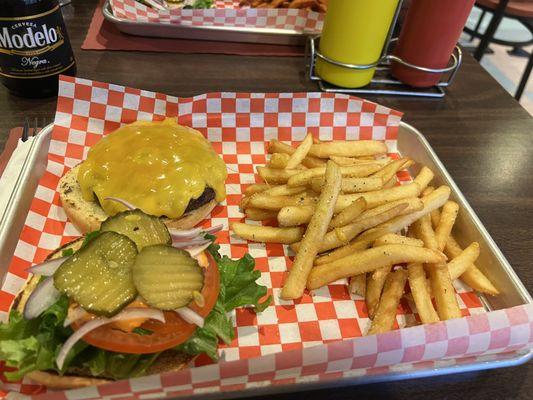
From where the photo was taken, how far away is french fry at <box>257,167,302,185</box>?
71.9 inches

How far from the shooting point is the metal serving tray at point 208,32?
289 cm

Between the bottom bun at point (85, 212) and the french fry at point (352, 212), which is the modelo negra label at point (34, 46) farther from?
the french fry at point (352, 212)

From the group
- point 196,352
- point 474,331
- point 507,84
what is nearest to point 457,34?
point 474,331

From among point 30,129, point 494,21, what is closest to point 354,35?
point 30,129

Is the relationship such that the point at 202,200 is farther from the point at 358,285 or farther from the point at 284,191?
the point at 358,285

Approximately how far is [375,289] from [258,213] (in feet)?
1.90

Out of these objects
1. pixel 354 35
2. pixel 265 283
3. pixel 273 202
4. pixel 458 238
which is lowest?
pixel 265 283

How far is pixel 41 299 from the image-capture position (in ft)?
3.86

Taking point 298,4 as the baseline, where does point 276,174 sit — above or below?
below

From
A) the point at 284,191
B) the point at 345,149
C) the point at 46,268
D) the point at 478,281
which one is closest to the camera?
the point at 46,268

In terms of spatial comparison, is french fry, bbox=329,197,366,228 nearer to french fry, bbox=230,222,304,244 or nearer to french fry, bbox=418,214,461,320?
french fry, bbox=230,222,304,244

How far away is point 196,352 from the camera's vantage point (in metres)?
1.25

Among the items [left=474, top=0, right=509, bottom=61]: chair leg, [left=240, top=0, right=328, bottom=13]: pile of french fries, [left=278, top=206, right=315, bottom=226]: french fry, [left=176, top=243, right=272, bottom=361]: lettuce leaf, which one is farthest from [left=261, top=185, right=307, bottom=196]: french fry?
[left=474, top=0, right=509, bottom=61]: chair leg

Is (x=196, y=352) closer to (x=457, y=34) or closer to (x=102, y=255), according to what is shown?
(x=102, y=255)
